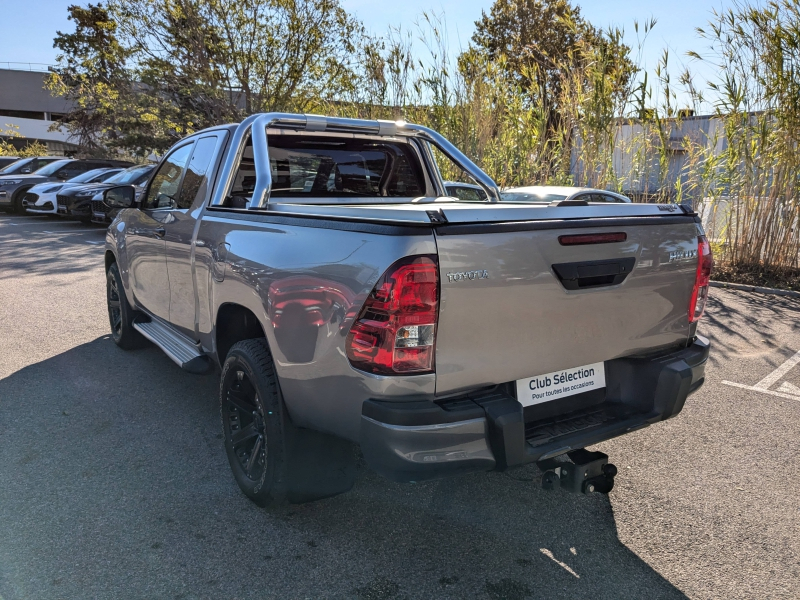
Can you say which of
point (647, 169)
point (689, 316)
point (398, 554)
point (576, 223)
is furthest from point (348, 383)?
point (647, 169)

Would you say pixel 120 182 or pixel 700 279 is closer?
pixel 700 279

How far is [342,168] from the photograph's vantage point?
14.5 feet

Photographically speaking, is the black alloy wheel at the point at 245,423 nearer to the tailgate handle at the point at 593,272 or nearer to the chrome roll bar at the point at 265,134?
the chrome roll bar at the point at 265,134

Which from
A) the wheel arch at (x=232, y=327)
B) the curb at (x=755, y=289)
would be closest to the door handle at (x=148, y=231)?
the wheel arch at (x=232, y=327)

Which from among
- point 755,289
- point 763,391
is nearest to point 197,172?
point 763,391

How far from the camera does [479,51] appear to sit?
12.6 m

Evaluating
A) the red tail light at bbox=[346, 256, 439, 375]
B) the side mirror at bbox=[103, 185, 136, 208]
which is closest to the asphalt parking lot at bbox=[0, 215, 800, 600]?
the red tail light at bbox=[346, 256, 439, 375]

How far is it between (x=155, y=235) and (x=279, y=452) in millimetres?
2337

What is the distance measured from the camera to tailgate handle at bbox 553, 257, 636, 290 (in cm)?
260

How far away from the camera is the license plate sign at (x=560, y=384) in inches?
104

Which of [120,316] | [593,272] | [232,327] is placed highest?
[593,272]

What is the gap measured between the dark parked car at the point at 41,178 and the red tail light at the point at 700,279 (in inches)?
779

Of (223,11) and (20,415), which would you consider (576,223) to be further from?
(223,11)

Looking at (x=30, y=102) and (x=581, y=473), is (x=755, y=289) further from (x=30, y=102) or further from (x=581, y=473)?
(x=30, y=102)
